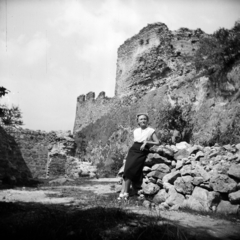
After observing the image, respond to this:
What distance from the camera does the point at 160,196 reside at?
3895 mm

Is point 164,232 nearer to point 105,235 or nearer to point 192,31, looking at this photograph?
point 105,235

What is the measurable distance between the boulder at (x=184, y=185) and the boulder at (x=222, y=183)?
35 cm

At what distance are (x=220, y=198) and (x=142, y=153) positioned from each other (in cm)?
163

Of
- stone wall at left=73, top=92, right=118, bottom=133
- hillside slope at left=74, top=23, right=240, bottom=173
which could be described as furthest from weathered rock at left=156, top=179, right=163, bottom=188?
stone wall at left=73, top=92, right=118, bottom=133

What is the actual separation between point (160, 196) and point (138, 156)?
2.78ft

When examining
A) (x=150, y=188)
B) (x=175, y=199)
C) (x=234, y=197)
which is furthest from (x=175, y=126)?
(x=234, y=197)

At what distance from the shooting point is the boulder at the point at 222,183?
10.2ft

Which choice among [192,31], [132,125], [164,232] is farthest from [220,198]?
[192,31]

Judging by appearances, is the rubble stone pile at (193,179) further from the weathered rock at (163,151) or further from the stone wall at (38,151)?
the stone wall at (38,151)

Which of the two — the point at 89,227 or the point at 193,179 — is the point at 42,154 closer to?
the point at 193,179

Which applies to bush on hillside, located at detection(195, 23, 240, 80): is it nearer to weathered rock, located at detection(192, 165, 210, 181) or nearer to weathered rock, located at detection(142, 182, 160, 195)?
weathered rock, located at detection(192, 165, 210, 181)

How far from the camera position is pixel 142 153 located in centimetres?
435

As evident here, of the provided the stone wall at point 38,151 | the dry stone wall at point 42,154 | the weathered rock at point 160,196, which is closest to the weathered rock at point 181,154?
the weathered rock at point 160,196

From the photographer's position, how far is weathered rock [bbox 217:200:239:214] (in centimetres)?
291
